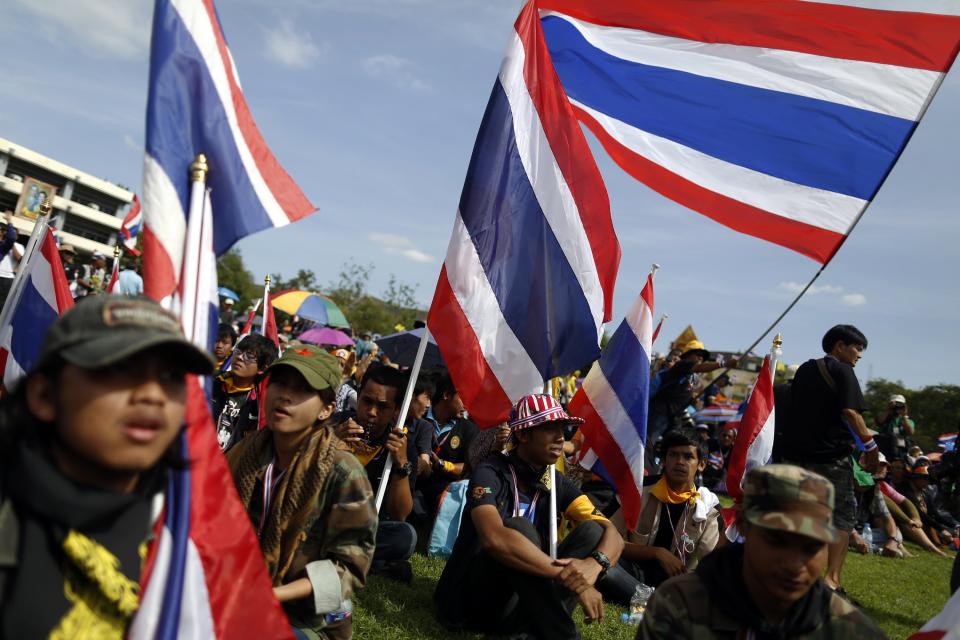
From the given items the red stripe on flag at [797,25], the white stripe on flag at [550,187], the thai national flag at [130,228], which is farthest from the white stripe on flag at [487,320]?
the thai national flag at [130,228]

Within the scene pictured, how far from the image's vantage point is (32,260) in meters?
4.72

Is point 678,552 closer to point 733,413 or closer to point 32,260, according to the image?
point 32,260

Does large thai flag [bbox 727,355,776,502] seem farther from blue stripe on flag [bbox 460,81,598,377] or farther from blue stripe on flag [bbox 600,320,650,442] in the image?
blue stripe on flag [bbox 460,81,598,377]

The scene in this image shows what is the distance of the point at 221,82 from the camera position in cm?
282

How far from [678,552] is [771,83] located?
3439 mm

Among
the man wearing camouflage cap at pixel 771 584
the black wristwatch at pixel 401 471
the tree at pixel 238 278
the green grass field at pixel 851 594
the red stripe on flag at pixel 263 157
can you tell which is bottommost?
the green grass field at pixel 851 594

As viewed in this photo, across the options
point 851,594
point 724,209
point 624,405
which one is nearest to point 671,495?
point 624,405

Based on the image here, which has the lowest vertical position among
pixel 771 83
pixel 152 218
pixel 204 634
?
pixel 204 634

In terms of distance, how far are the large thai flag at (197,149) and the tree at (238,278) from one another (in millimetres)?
61110

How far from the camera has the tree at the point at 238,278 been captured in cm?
6500

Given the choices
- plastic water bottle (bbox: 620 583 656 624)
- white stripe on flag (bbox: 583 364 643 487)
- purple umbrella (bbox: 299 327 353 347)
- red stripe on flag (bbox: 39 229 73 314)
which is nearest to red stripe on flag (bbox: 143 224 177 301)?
red stripe on flag (bbox: 39 229 73 314)

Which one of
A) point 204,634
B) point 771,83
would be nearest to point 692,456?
point 771,83

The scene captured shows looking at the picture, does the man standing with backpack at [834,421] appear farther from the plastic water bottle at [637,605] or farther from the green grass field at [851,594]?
the plastic water bottle at [637,605]

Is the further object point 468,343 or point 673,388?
point 673,388
